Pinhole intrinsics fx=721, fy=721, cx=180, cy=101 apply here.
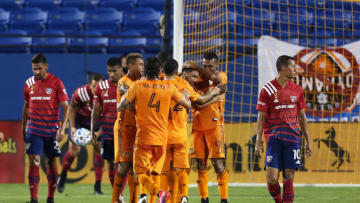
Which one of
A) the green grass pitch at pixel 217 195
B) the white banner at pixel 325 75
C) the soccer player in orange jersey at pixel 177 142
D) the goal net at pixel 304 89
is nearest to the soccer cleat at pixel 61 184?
the green grass pitch at pixel 217 195

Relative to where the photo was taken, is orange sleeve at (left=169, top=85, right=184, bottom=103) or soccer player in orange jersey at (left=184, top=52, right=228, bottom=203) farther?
soccer player in orange jersey at (left=184, top=52, right=228, bottom=203)

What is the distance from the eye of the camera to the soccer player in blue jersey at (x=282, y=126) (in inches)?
323

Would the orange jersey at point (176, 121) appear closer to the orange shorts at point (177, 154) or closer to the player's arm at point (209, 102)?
the orange shorts at point (177, 154)

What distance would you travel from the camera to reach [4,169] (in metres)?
14.7

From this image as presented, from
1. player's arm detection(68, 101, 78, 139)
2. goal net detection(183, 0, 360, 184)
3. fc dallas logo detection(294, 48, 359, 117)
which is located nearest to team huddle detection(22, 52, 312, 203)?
player's arm detection(68, 101, 78, 139)

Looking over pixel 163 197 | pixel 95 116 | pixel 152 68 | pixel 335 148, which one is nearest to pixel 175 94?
pixel 152 68

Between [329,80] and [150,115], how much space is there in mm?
6971

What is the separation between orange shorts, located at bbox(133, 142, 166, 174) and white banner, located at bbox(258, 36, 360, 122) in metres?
6.27

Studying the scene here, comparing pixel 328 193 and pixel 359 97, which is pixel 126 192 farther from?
pixel 359 97

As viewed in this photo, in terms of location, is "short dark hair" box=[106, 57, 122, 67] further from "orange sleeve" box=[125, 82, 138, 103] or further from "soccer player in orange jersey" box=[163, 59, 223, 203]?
"orange sleeve" box=[125, 82, 138, 103]

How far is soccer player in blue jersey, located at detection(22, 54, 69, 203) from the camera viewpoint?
9672mm

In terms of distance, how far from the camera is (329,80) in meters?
13.8

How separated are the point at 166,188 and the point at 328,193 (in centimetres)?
433

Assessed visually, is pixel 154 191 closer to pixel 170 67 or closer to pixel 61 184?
pixel 170 67
